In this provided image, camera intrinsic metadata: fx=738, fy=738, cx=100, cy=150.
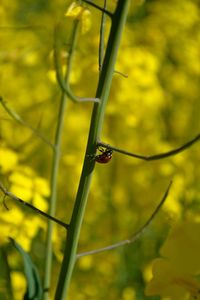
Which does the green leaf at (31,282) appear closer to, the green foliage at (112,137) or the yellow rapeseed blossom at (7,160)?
the green foliage at (112,137)

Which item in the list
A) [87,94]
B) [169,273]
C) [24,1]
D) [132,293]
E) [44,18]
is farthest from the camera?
[24,1]

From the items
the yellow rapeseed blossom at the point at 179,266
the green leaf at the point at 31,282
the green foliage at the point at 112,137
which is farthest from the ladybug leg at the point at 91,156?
the green foliage at the point at 112,137

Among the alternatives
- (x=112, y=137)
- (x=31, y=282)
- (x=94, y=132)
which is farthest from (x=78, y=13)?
(x=112, y=137)

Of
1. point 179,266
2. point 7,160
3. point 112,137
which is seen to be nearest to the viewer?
point 179,266

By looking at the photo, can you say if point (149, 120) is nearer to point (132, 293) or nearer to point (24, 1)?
point (132, 293)

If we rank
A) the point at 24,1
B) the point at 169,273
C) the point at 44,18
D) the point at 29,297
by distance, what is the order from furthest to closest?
1. the point at 24,1
2. the point at 44,18
3. the point at 29,297
4. the point at 169,273

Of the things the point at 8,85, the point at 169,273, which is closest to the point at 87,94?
the point at 8,85

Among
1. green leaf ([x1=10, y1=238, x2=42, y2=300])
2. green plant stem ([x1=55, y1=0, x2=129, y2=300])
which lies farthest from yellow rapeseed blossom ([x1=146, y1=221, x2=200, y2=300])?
green leaf ([x1=10, y1=238, x2=42, y2=300])

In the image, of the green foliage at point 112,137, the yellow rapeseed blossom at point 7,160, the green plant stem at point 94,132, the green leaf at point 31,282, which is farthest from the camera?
the green foliage at point 112,137

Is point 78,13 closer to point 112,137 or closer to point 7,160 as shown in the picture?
point 7,160
